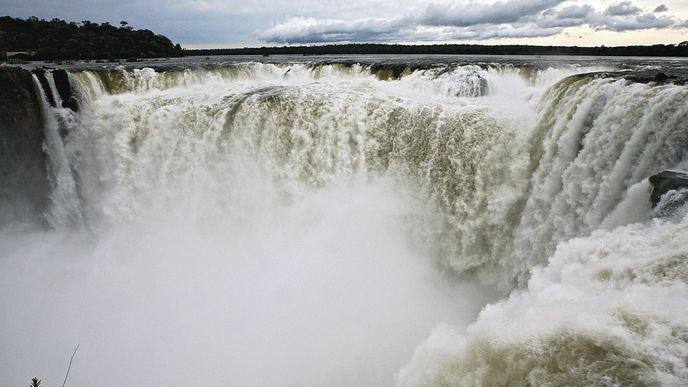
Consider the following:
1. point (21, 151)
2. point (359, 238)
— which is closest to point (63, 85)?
point (21, 151)

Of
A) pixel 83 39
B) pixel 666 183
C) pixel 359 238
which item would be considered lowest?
pixel 359 238

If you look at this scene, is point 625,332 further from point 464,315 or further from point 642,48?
point 642,48

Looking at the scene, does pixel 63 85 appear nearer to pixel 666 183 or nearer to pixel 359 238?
pixel 359 238

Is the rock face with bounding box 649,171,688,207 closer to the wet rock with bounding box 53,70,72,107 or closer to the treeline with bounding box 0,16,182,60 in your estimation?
the wet rock with bounding box 53,70,72,107

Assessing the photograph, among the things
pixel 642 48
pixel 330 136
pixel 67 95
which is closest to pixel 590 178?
pixel 330 136

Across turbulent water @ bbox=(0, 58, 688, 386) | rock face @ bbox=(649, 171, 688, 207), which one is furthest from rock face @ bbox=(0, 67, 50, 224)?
rock face @ bbox=(649, 171, 688, 207)

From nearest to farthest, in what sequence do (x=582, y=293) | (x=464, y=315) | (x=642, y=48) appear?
(x=582, y=293)
(x=464, y=315)
(x=642, y=48)
